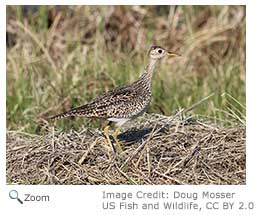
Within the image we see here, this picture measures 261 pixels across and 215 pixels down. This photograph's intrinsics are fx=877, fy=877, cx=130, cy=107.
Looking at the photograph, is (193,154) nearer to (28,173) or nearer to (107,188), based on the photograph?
(107,188)

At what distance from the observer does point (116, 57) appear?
870 cm

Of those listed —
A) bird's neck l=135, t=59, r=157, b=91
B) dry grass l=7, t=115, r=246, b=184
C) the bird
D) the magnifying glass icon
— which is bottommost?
the magnifying glass icon

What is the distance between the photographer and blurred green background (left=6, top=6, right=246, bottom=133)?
7.64 meters

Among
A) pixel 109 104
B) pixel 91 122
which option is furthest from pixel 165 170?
pixel 91 122

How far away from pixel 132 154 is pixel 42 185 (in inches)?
25.0

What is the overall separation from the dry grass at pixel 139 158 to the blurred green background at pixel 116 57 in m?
0.62

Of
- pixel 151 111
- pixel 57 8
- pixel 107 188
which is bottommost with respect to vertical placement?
pixel 107 188

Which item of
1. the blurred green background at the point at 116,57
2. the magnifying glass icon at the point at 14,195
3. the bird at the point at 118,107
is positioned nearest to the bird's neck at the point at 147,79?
the bird at the point at 118,107

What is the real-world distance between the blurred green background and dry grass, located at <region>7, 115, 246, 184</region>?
616 mm

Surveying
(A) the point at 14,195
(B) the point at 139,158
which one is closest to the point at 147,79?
(B) the point at 139,158

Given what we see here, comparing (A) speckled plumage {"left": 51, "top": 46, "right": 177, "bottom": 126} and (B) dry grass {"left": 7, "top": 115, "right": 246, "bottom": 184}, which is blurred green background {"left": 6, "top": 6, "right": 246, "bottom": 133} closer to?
(B) dry grass {"left": 7, "top": 115, "right": 246, "bottom": 184}

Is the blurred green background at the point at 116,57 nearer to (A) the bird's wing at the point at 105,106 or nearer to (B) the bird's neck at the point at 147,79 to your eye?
(B) the bird's neck at the point at 147,79

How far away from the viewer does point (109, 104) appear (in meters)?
5.96

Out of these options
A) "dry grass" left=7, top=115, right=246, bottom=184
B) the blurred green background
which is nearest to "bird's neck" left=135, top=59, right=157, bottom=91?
"dry grass" left=7, top=115, right=246, bottom=184
